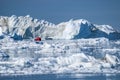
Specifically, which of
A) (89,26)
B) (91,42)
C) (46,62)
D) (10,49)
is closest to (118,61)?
(46,62)

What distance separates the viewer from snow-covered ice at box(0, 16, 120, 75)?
134ft

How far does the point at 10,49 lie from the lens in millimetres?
54938

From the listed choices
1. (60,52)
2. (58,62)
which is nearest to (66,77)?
(58,62)

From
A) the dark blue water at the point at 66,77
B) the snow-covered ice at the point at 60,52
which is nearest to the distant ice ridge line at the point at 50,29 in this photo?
the snow-covered ice at the point at 60,52

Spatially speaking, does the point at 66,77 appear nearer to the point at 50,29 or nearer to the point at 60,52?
the point at 60,52

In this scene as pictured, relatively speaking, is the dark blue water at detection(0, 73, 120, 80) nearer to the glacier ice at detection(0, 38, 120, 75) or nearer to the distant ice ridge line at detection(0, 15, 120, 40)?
the glacier ice at detection(0, 38, 120, 75)

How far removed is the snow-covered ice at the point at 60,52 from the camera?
40.7m

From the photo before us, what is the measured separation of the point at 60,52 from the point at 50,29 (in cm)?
3404

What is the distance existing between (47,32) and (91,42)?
76.0 feet

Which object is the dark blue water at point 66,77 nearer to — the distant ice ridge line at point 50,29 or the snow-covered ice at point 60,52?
the snow-covered ice at point 60,52

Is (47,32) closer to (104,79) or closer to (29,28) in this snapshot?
(29,28)

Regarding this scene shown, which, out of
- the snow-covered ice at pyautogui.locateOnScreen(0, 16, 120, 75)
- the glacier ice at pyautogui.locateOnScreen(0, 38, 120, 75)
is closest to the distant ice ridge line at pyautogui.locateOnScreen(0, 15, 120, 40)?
the snow-covered ice at pyautogui.locateOnScreen(0, 16, 120, 75)

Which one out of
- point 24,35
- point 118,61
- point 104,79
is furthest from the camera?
point 24,35

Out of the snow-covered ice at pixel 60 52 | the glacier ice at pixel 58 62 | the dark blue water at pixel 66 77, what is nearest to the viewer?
the dark blue water at pixel 66 77
